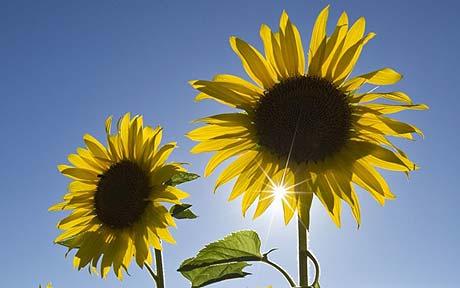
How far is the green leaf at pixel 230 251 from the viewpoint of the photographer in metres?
3.42

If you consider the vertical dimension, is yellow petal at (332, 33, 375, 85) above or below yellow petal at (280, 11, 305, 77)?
below

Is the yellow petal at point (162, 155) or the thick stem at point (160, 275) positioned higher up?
the yellow petal at point (162, 155)

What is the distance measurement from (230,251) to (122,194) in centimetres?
250

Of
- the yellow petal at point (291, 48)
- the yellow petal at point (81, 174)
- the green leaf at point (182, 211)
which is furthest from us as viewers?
the yellow petal at point (81, 174)

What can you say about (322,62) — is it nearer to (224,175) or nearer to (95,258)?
(224,175)

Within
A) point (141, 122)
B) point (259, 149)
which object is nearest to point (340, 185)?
point (259, 149)

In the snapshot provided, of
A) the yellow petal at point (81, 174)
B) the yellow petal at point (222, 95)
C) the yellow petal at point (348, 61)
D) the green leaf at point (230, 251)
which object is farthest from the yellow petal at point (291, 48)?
the yellow petal at point (81, 174)

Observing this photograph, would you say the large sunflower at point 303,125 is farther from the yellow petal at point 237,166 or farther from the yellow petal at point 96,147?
the yellow petal at point 96,147

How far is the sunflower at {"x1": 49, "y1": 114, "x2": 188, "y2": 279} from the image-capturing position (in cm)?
528

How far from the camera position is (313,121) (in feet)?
13.4

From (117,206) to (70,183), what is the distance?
2.20ft

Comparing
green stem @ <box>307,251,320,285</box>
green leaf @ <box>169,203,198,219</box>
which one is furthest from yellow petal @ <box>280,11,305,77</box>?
green stem @ <box>307,251,320,285</box>

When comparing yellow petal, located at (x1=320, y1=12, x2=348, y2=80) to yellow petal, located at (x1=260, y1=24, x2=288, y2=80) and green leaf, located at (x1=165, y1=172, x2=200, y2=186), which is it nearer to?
yellow petal, located at (x1=260, y1=24, x2=288, y2=80)

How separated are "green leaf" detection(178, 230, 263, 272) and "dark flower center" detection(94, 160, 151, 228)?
6.58ft
